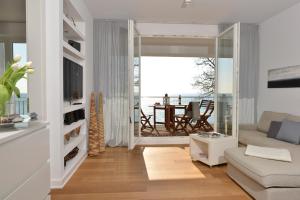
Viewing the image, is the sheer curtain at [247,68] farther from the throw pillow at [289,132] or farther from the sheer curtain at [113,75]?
the sheer curtain at [113,75]

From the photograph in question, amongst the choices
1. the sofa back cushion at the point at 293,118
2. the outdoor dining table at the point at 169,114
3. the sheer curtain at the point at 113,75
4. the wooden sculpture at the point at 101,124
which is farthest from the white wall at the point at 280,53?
the wooden sculpture at the point at 101,124

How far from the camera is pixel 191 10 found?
404 centimetres

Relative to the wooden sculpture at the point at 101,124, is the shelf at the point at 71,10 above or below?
above

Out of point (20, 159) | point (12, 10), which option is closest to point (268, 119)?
point (20, 159)

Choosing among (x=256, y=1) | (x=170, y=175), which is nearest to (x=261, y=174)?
(x=170, y=175)

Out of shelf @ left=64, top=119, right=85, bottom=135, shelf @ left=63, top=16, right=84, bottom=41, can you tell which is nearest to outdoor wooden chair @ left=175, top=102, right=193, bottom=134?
shelf @ left=64, top=119, right=85, bottom=135

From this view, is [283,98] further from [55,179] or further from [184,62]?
[184,62]

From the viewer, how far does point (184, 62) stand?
8.91 m

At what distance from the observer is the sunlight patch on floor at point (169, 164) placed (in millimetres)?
3023

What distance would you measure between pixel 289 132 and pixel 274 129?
0.29 meters

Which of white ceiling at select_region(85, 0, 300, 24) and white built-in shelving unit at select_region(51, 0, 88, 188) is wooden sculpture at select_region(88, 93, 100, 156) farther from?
white ceiling at select_region(85, 0, 300, 24)

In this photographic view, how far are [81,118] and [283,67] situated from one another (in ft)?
11.9

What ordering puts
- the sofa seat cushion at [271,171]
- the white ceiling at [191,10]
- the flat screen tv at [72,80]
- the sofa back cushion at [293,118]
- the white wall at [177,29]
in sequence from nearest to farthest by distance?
the sofa seat cushion at [271,171]
the flat screen tv at [72,80]
the sofa back cushion at [293,118]
the white ceiling at [191,10]
the white wall at [177,29]

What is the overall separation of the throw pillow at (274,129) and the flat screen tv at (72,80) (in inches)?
120
